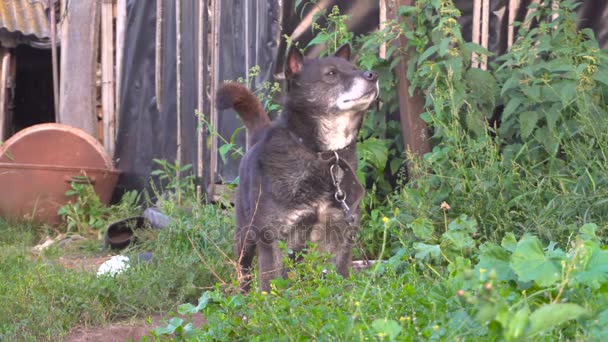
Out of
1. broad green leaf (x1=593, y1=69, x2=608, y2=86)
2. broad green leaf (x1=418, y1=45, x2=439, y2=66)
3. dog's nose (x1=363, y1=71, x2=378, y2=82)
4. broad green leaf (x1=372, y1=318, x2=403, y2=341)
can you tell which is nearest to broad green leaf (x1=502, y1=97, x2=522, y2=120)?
broad green leaf (x1=593, y1=69, x2=608, y2=86)

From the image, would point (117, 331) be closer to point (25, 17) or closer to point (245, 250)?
point (245, 250)

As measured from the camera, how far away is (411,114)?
514 centimetres

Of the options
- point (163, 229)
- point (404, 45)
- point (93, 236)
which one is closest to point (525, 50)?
point (404, 45)

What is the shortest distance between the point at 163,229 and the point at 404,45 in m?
2.25

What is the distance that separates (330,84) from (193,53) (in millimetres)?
4195

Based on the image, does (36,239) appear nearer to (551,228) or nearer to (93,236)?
(93,236)

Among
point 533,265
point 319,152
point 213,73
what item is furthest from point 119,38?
point 533,265

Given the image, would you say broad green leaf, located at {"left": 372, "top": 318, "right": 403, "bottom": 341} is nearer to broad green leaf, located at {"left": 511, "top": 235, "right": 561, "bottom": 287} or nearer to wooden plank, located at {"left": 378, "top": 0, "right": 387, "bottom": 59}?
broad green leaf, located at {"left": 511, "top": 235, "right": 561, "bottom": 287}

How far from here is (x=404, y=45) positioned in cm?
515

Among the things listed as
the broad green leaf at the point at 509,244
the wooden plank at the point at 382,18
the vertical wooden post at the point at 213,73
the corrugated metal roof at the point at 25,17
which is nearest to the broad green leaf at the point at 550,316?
the broad green leaf at the point at 509,244

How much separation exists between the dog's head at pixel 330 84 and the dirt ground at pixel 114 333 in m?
1.23

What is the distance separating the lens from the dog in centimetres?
395

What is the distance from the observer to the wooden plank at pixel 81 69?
976 centimetres

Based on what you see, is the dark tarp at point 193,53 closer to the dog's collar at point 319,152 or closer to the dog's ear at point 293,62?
the dog's ear at point 293,62
